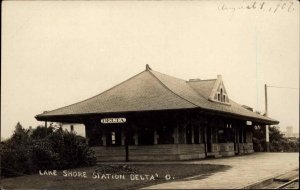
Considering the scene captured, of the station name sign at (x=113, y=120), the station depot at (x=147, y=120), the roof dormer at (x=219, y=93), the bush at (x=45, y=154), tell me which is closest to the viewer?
the bush at (x=45, y=154)

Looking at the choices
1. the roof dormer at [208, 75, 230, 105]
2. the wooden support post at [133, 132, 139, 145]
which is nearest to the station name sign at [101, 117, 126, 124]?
the wooden support post at [133, 132, 139, 145]

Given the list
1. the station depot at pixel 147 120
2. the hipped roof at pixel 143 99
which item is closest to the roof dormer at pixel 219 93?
the station depot at pixel 147 120

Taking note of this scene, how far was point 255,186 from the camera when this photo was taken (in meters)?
12.8

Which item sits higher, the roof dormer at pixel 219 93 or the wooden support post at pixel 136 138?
the roof dormer at pixel 219 93

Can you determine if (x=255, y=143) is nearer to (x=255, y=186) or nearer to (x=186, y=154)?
(x=186, y=154)

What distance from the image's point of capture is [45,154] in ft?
65.1

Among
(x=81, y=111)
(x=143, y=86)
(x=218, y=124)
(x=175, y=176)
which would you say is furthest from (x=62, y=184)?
(x=218, y=124)

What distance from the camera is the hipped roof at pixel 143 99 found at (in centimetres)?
2451

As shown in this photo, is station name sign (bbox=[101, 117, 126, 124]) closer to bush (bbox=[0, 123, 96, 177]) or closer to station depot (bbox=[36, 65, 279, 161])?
station depot (bbox=[36, 65, 279, 161])

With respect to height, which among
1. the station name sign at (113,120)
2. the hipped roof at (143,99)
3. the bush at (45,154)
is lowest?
the bush at (45,154)

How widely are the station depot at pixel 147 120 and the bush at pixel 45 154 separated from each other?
332 cm

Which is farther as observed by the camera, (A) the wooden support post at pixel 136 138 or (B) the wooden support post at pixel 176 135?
(A) the wooden support post at pixel 136 138

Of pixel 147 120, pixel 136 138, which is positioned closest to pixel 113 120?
pixel 147 120

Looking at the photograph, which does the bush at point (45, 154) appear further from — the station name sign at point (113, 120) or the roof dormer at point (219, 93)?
the roof dormer at point (219, 93)
